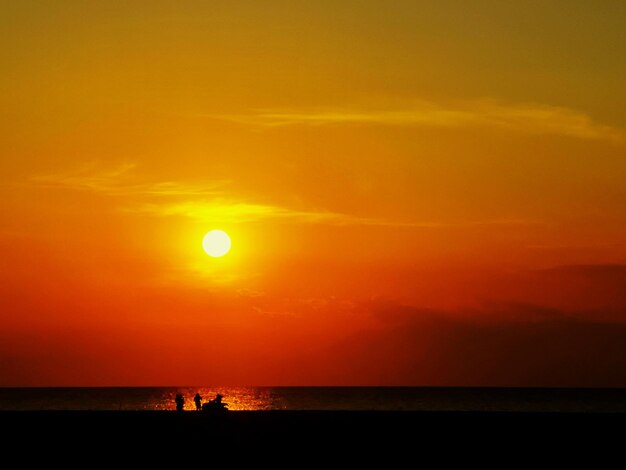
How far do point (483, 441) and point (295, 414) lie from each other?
46.2ft

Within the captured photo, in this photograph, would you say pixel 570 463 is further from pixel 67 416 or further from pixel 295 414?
pixel 67 416

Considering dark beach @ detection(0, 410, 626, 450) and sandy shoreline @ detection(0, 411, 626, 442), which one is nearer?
dark beach @ detection(0, 410, 626, 450)

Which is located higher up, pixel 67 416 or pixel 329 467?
pixel 67 416

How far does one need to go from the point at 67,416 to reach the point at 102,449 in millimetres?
13948

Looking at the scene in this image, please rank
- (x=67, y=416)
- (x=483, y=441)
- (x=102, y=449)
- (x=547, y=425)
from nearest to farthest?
1. (x=102, y=449)
2. (x=483, y=441)
3. (x=547, y=425)
4. (x=67, y=416)

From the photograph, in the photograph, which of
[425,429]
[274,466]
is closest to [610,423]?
[425,429]

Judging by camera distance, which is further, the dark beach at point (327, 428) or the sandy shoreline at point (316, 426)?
the sandy shoreline at point (316, 426)

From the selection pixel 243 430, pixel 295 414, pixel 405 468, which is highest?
pixel 295 414

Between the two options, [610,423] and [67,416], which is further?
[67,416]

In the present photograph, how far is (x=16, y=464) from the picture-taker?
2681 centimetres

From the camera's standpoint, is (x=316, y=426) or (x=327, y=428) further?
(x=316, y=426)

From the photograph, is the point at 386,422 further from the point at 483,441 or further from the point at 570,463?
the point at 570,463

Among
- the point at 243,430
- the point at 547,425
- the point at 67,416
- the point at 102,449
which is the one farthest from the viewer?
the point at 67,416

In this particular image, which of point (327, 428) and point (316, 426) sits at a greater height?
point (316, 426)
